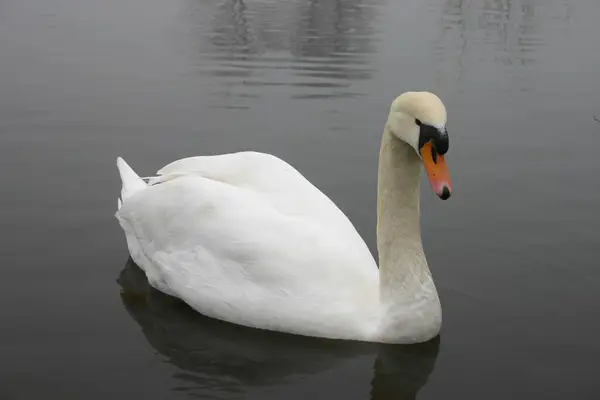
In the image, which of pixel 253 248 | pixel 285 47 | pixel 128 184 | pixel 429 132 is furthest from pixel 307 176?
pixel 285 47

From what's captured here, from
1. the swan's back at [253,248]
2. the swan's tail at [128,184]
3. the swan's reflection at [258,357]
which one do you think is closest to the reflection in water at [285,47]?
the swan's tail at [128,184]

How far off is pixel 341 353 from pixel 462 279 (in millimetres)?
1488

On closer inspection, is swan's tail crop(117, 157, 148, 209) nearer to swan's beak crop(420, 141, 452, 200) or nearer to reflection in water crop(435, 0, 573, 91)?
swan's beak crop(420, 141, 452, 200)

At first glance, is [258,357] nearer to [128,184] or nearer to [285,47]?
[128,184]

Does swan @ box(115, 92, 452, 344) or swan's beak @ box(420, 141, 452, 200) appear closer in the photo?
swan's beak @ box(420, 141, 452, 200)

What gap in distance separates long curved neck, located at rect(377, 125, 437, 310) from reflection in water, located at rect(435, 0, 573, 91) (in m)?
8.31

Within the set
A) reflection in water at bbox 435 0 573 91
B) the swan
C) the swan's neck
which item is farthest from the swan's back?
reflection in water at bbox 435 0 573 91

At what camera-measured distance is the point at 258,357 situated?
16.5 ft

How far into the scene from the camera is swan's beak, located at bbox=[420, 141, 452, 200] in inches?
171

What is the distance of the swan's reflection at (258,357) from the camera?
15.7ft

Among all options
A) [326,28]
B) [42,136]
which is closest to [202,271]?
[42,136]

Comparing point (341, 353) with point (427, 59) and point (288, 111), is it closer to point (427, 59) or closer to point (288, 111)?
point (288, 111)

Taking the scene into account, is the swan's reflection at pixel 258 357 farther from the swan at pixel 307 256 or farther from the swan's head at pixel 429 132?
the swan's head at pixel 429 132

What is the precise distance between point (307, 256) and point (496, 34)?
15.8 m
